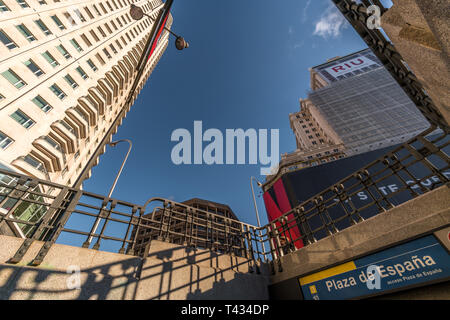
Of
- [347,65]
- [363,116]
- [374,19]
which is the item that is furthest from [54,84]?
[347,65]

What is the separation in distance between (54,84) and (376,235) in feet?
108

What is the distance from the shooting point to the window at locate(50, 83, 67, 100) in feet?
76.5

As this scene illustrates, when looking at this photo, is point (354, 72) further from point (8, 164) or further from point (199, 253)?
point (8, 164)

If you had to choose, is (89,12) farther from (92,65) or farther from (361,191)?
(361,191)

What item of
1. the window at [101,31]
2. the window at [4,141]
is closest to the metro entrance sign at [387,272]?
the window at [4,141]

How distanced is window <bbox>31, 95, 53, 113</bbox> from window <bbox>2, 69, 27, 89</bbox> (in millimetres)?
1631

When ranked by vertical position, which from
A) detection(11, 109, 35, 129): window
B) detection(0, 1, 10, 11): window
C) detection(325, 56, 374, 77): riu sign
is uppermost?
detection(325, 56, 374, 77): riu sign

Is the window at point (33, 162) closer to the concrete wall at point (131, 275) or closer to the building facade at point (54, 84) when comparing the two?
the building facade at point (54, 84)

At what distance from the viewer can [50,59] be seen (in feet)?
77.1

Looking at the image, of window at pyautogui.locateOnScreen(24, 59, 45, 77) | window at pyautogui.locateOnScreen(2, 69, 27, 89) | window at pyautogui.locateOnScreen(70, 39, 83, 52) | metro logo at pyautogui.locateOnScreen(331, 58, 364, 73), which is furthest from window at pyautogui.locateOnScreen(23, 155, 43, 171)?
metro logo at pyautogui.locateOnScreen(331, 58, 364, 73)

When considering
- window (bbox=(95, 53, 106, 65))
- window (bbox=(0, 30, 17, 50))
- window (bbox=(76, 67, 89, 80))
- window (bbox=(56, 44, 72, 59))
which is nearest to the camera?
window (bbox=(0, 30, 17, 50))

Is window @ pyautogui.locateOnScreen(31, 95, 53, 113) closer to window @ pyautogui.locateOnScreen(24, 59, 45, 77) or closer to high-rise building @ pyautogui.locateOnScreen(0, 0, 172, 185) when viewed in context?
high-rise building @ pyautogui.locateOnScreen(0, 0, 172, 185)
